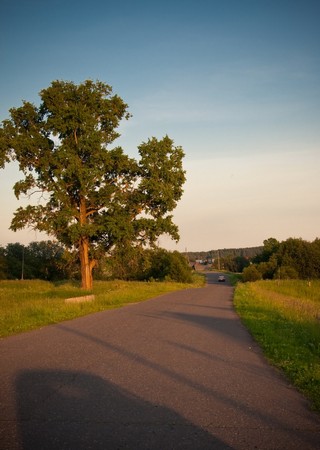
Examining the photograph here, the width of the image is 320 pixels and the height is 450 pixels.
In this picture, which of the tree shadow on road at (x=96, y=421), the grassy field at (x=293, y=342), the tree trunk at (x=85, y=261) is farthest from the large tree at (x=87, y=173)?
the tree shadow on road at (x=96, y=421)

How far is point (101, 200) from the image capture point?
28828 mm

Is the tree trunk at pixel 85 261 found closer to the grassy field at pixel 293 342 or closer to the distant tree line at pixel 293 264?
the grassy field at pixel 293 342

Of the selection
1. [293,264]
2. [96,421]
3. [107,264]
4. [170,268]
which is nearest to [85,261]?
[107,264]

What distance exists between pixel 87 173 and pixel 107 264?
26.0 feet

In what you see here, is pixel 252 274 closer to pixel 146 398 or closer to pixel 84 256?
pixel 84 256

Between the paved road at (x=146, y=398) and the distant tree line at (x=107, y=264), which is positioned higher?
the distant tree line at (x=107, y=264)

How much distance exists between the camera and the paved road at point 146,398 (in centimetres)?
404

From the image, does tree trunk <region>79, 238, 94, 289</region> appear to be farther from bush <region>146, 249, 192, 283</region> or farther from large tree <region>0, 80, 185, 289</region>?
bush <region>146, 249, 192, 283</region>

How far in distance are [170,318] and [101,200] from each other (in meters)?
16.1

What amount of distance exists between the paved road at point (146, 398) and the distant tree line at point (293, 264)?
181 ft

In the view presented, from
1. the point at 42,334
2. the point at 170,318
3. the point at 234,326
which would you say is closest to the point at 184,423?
the point at 42,334

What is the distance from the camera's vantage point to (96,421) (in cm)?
447

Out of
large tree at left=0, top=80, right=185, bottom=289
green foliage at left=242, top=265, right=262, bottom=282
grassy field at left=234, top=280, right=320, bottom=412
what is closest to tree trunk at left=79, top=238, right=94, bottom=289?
large tree at left=0, top=80, right=185, bottom=289

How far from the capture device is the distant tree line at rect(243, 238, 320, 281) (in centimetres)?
6206
